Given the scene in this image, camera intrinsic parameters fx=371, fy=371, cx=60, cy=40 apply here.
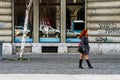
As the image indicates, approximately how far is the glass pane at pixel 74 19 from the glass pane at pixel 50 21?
Result: 2.15 ft

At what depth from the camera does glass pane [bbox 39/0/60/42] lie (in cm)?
2427

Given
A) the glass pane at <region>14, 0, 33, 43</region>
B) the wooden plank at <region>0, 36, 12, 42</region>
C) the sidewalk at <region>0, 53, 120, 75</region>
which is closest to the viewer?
the sidewalk at <region>0, 53, 120, 75</region>

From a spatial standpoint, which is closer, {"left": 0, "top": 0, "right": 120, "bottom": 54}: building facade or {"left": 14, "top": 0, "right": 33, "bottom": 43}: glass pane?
{"left": 0, "top": 0, "right": 120, "bottom": 54}: building facade

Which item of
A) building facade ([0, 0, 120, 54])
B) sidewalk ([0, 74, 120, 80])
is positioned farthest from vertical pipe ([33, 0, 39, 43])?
sidewalk ([0, 74, 120, 80])

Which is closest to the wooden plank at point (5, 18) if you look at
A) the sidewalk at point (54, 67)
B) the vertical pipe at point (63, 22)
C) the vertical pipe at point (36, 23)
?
the vertical pipe at point (36, 23)

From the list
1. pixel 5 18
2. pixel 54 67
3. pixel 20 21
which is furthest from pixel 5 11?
pixel 54 67

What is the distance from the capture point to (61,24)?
2414 cm

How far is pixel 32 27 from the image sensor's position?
79.7 ft

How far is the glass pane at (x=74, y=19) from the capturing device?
24203 mm

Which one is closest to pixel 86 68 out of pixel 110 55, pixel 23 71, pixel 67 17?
pixel 23 71

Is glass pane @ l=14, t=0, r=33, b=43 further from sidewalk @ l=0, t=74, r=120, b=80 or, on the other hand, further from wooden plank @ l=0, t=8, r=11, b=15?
sidewalk @ l=0, t=74, r=120, b=80

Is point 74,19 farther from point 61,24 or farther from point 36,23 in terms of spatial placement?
point 36,23

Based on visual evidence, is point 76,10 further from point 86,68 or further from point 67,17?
point 86,68

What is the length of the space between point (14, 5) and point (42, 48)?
334cm
